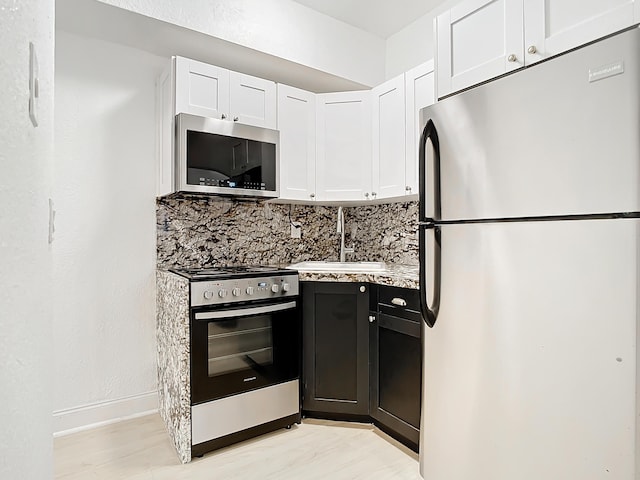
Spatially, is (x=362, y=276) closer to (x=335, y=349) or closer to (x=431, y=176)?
(x=335, y=349)

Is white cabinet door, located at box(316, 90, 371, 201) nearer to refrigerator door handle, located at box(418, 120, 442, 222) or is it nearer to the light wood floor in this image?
refrigerator door handle, located at box(418, 120, 442, 222)

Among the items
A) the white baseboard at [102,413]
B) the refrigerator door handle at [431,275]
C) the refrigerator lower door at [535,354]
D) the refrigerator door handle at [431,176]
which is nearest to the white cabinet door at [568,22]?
the refrigerator door handle at [431,176]

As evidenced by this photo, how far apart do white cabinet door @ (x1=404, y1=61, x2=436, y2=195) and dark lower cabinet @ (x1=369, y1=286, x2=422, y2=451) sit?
78cm

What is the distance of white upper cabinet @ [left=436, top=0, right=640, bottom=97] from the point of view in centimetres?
138

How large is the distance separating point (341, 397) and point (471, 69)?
6.44ft

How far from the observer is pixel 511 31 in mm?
1656

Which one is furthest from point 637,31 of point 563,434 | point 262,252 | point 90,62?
point 90,62

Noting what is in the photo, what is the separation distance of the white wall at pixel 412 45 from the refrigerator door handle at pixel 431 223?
60.4 inches

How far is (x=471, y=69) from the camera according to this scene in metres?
1.81

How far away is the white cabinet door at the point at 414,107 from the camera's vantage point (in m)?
2.50

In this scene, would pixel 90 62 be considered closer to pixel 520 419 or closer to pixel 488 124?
pixel 488 124

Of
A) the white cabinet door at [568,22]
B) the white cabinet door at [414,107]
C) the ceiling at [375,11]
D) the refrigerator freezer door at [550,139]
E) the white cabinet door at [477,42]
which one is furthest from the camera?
the ceiling at [375,11]

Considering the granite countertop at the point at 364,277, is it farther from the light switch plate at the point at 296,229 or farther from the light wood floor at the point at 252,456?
the light wood floor at the point at 252,456

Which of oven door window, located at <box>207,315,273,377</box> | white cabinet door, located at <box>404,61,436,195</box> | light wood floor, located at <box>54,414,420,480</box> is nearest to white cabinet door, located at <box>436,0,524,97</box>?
white cabinet door, located at <box>404,61,436,195</box>
